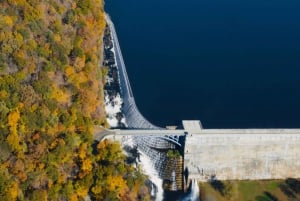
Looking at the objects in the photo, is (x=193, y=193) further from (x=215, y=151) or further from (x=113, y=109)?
(x=113, y=109)

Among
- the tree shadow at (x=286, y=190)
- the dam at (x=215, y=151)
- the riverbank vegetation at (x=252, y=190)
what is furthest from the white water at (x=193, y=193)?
the tree shadow at (x=286, y=190)

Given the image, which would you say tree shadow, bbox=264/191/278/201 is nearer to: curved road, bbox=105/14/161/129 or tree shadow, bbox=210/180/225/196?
tree shadow, bbox=210/180/225/196

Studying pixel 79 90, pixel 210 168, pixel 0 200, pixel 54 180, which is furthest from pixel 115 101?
pixel 0 200

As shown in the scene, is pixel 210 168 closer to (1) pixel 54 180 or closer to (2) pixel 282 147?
(2) pixel 282 147

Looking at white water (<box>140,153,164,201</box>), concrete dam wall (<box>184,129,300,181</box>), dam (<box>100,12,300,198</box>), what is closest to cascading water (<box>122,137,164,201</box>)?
white water (<box>140,153,164,201</box>)

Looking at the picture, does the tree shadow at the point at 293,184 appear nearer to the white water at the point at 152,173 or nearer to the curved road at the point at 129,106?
the white water at the point at 152,173

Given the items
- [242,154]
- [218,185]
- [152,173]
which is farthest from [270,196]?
[152,173]
